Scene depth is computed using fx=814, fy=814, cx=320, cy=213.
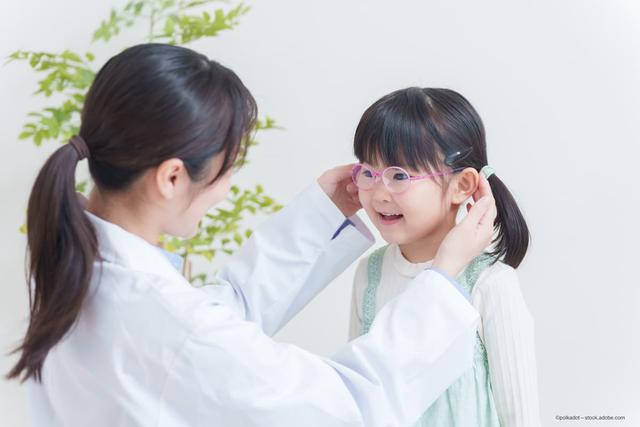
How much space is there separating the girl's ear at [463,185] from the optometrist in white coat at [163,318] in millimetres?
286

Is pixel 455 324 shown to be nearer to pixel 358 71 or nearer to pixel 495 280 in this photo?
pixel 495 280

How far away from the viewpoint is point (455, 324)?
1.19m

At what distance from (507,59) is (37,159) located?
4.91 feet

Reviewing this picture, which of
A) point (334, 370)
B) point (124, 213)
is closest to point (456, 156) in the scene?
point (334, 370)

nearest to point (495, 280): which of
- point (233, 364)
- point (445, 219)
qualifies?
point (445, 219)

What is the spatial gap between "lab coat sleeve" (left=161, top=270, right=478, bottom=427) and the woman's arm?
0.18 metres

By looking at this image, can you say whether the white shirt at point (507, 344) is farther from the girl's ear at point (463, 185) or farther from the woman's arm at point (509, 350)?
the girl's ear at point (463, 185)

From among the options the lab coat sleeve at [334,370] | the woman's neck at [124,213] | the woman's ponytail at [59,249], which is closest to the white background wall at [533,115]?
the lab coat sleeve at [334,370]

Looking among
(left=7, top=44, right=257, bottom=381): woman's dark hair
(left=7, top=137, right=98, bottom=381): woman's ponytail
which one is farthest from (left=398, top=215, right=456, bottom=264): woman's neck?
(left=7, top=137, right=98, bottom=381): woman's ponytail

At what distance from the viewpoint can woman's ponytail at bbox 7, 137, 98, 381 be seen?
1.04 meters

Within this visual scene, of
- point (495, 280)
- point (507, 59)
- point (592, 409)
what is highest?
point (507, 59)

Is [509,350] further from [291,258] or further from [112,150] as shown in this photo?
[112,150]

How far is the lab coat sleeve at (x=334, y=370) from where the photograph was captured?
3.50 ft

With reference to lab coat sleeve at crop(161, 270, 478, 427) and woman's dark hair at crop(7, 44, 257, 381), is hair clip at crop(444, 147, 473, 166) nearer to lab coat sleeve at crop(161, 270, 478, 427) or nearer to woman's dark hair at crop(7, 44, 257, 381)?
lab coat sleeve at crop(161, 270, 478, 427)
